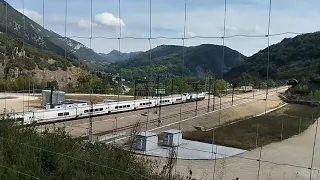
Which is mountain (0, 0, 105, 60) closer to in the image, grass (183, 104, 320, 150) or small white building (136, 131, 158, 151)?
small white building (136, 131, 158, 151)

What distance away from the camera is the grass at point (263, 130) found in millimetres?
15502

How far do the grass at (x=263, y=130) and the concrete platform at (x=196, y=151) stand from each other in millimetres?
887

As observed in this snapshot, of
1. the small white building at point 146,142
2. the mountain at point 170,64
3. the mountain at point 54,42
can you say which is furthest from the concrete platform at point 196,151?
the mountain at point 54,42

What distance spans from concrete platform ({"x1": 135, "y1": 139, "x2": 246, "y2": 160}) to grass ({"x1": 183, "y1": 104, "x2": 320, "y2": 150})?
0.89 m

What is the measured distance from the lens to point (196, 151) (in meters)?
12.4

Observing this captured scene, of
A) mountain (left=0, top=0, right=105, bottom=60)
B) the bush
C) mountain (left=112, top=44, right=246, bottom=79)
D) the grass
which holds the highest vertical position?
mountain (left=0, top=0, right=105, bottom=60)

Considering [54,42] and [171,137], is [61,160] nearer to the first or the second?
[54,42]

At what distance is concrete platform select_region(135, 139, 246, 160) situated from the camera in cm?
1155

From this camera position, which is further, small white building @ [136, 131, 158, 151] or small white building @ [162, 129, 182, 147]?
small white building @ [162, 129, 182, 147]

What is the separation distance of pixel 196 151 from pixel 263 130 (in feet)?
21.3

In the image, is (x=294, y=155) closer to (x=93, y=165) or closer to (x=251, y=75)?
(x=251, y=75)

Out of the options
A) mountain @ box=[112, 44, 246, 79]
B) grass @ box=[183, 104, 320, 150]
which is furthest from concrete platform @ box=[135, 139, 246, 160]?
→ mountain @ box=[112, 44, 246, 79]

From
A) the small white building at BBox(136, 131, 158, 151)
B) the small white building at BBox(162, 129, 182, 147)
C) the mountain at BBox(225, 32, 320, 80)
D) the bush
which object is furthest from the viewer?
the small white building at BBox(162, 129, 182, 147)

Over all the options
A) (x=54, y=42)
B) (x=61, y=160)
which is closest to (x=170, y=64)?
(x=54, y=42)
